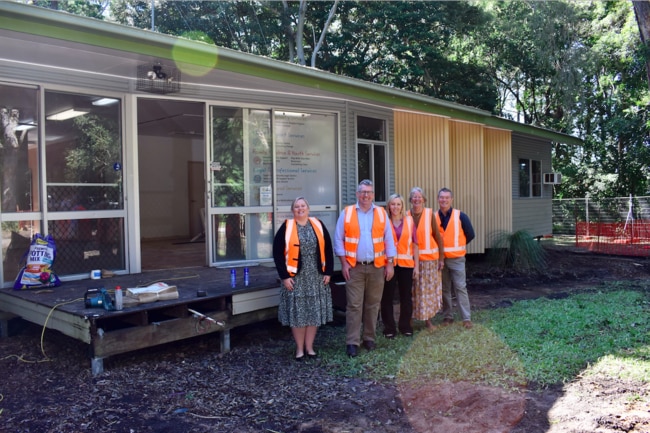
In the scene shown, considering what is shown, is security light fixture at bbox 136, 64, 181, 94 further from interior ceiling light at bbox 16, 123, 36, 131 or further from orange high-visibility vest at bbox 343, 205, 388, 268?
orange high-visibility vest at bbox 343, 205, 388, 268

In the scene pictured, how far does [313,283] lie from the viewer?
5176 mm

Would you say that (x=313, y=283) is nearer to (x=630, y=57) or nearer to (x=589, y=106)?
(x=630, y=57)

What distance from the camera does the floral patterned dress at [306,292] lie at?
5.11 m

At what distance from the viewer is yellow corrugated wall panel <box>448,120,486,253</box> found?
10805mm

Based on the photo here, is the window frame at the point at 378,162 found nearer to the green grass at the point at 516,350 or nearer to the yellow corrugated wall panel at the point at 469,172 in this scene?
the yellow corrugated wall panel at the point at 469,172

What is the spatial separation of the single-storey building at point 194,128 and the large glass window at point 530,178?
4.69 meters

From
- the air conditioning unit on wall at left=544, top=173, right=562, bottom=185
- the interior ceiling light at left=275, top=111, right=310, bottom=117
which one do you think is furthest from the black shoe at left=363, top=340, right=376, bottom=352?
the air conditioning unit on wall at left=544, top=173, right=562, bottom=185

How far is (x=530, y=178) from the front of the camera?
16203 millimetres

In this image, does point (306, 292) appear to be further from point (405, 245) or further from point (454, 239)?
point (454, 239)

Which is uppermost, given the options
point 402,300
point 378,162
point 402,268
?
point 378,162

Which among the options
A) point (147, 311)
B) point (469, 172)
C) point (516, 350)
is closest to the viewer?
point (147, 311)

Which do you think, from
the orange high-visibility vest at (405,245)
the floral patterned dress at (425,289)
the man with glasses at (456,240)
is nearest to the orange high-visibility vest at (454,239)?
the man with glasses at (456,240)

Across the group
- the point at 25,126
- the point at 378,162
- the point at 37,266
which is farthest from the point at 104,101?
the point at 378,162

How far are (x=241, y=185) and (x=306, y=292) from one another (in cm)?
306
